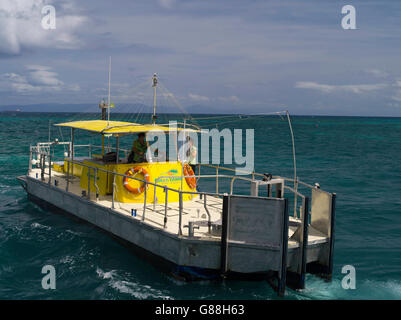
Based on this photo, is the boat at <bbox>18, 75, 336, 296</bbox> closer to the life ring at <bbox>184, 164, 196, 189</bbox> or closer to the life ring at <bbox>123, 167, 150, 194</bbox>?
the life ring at <bbox>123, 167, 150, 194</bbox>

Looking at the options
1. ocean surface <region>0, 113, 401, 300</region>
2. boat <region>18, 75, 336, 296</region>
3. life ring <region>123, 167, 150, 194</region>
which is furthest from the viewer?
life ring <region>123, 167, 150, 194</region>

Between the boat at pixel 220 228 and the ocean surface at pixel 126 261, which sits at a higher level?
the boat at pixel 220 228

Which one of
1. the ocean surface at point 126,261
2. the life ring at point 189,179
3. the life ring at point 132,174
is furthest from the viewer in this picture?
the life ring at point 189,179

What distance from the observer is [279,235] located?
883 centimetres

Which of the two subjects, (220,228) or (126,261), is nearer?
(220,228)

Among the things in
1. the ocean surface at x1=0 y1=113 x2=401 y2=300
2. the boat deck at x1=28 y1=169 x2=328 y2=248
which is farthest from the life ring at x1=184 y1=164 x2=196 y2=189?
the ocean surface at x1=0 y1=113 x2=401 y2=300

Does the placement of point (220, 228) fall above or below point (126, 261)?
above

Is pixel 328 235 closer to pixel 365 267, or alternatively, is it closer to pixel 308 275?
pixel 308 275

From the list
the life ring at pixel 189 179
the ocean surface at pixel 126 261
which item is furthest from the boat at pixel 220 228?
the ocean surface at pixel 126 261

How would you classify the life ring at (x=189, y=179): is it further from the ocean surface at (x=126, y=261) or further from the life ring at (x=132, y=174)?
the ocean surface at (x=126, y=261)

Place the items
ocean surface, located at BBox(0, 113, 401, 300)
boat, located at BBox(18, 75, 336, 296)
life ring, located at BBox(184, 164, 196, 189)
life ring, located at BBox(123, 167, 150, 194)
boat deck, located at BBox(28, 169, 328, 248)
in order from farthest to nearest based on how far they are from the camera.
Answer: life ring, located at BBox(184, 164, 196, 189) → life ring, located at BBox(123, 167, 150, 194) → ocean surface, located at BBox(0, 113, 401, 300) → boat deck, located at BBox(28, 169, 328, 248) → boat, located at BBox(18, 75, 336, 296)

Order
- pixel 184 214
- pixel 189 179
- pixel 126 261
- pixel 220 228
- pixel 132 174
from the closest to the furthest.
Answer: pixel 220 228 → pixel 184 214 → pixel 126 261 → pixel 132 174 → pixel 189 179

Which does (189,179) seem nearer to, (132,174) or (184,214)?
(132,174)

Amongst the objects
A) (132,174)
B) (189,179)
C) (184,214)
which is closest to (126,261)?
(184,214)
